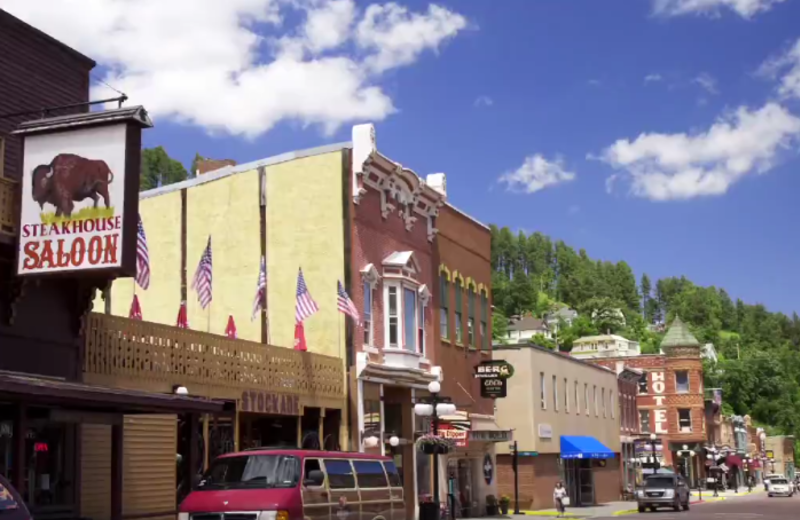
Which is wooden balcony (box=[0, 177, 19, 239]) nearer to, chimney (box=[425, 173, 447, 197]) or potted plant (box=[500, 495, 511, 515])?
chimney (box=[425, 173, 447, 197])

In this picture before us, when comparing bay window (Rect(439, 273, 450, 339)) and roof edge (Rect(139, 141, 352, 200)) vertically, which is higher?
roof edge (Rect(139, 141, 352, 200))

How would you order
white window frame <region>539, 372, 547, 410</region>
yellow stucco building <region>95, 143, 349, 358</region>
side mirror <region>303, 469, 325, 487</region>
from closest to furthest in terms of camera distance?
side mirror <region>303, 469, 325, 487</region>
yellow stucco building <region>95, 143, 349, 358</region>
white window frame <region>539, 372, 547, 410</region>

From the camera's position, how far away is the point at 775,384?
13325 centimetres

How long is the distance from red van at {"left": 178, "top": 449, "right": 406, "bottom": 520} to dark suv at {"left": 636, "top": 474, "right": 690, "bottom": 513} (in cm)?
2921

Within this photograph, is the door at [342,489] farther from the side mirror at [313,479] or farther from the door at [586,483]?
the door at [586,483]

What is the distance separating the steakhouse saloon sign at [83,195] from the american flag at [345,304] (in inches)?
441

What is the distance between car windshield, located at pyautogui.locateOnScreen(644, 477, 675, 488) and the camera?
1825 inches

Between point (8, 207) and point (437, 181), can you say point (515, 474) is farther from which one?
point (8, 207)

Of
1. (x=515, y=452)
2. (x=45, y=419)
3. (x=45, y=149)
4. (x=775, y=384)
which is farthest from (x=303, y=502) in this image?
(x=775, y=384)

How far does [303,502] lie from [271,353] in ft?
34.1

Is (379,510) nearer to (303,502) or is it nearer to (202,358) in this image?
(303,502)

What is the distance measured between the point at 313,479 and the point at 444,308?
21138 millimetres

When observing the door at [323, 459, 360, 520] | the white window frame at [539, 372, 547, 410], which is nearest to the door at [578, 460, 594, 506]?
the white window frame at [539, 372, 547, 410]

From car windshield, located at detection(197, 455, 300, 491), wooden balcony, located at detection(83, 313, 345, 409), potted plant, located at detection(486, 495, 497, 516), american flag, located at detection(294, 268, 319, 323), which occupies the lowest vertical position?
potted plant, located at detection(486, 495, 497, 516)
